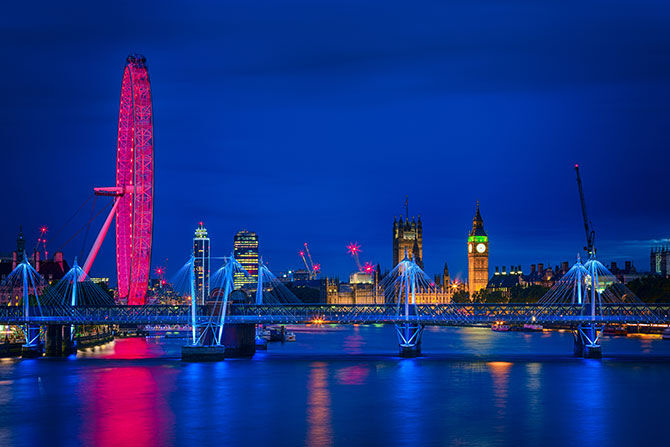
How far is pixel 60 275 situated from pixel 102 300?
5269 centimetres

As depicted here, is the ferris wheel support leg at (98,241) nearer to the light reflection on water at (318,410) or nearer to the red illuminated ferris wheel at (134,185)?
the red illuminated ferris wheel at (134,185)

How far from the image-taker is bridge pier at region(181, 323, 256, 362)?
78.7m

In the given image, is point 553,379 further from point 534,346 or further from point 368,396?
point 534,346

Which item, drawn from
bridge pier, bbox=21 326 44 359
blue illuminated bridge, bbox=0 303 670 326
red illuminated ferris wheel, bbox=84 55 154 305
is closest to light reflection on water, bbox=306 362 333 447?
blue illuminated bridge, bbox=0 303 670 326

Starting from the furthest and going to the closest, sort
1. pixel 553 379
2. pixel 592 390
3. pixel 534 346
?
pixel 534 346 → pixel 553 379 → pixel 592 390

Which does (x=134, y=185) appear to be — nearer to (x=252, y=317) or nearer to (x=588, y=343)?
(x=252, y=317)

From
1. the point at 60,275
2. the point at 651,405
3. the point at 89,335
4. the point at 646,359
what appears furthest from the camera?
the point at 60,275

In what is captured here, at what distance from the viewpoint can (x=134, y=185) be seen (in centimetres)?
8962

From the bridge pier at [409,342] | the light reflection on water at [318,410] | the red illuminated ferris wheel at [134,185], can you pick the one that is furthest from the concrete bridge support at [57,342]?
the bridge pier at [409,342]

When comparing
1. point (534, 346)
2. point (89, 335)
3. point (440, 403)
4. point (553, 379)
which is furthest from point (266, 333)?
point (440, 403)

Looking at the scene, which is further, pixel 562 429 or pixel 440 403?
pixel 440 403

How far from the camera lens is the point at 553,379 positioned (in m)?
66.6

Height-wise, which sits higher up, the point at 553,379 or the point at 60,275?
the point at 60,275

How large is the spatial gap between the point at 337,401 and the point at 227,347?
31.7 metres
